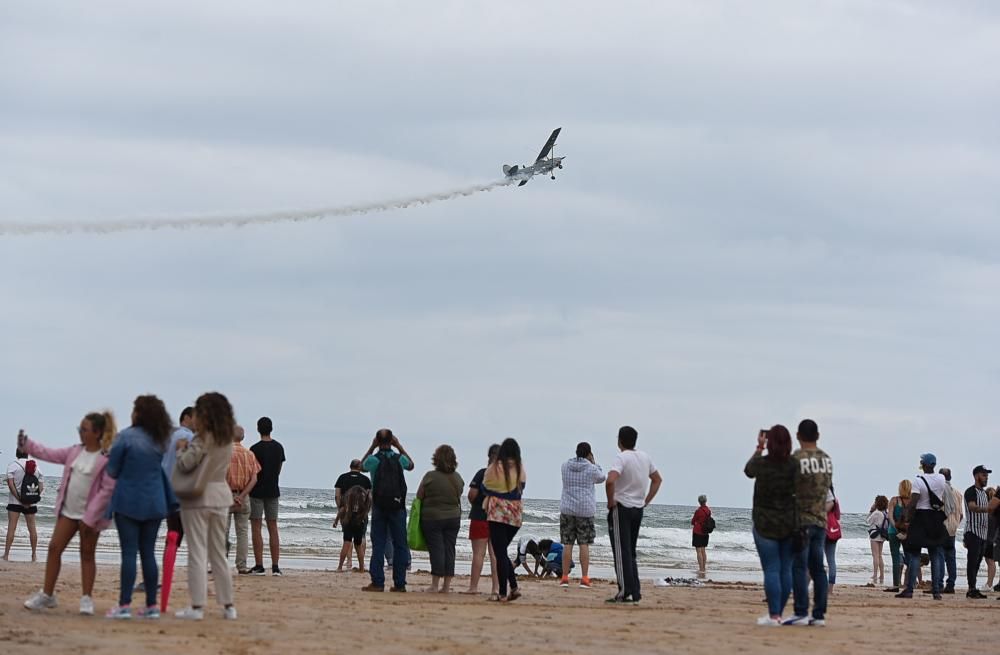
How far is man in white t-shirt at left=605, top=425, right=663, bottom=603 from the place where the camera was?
14.0 metres

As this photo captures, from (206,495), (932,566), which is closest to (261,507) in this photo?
(206,495)

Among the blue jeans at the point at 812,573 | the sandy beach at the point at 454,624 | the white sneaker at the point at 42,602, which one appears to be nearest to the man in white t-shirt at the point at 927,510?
the sandy beach at the point at 454,624

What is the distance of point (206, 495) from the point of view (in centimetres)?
1049

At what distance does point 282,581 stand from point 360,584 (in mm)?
968

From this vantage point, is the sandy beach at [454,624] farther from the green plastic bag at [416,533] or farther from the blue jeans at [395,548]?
the green plastic bag at [416,533]

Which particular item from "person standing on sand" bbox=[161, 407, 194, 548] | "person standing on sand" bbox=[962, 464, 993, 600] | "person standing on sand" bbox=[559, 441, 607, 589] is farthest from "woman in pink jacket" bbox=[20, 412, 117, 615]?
"person standing on sand" bbox=[962, 464, 993, 600]

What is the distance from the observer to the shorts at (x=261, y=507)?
16.9m

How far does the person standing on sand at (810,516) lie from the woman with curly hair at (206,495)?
4.92 metres

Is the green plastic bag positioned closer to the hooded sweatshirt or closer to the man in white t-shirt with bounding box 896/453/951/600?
the hooded sweatshirt

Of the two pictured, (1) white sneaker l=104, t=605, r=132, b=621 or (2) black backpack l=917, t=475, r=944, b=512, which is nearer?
(1) white sneaker l=104, t=605, r=132, b=621

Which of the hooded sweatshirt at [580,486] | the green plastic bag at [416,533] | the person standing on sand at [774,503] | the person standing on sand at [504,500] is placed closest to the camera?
the person standing on sand at [774,503]

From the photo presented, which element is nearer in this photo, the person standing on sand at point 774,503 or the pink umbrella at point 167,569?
the pink umbrella at point 167,569

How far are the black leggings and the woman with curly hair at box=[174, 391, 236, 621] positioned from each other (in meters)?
3.85

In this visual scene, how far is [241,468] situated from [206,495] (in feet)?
18.1
